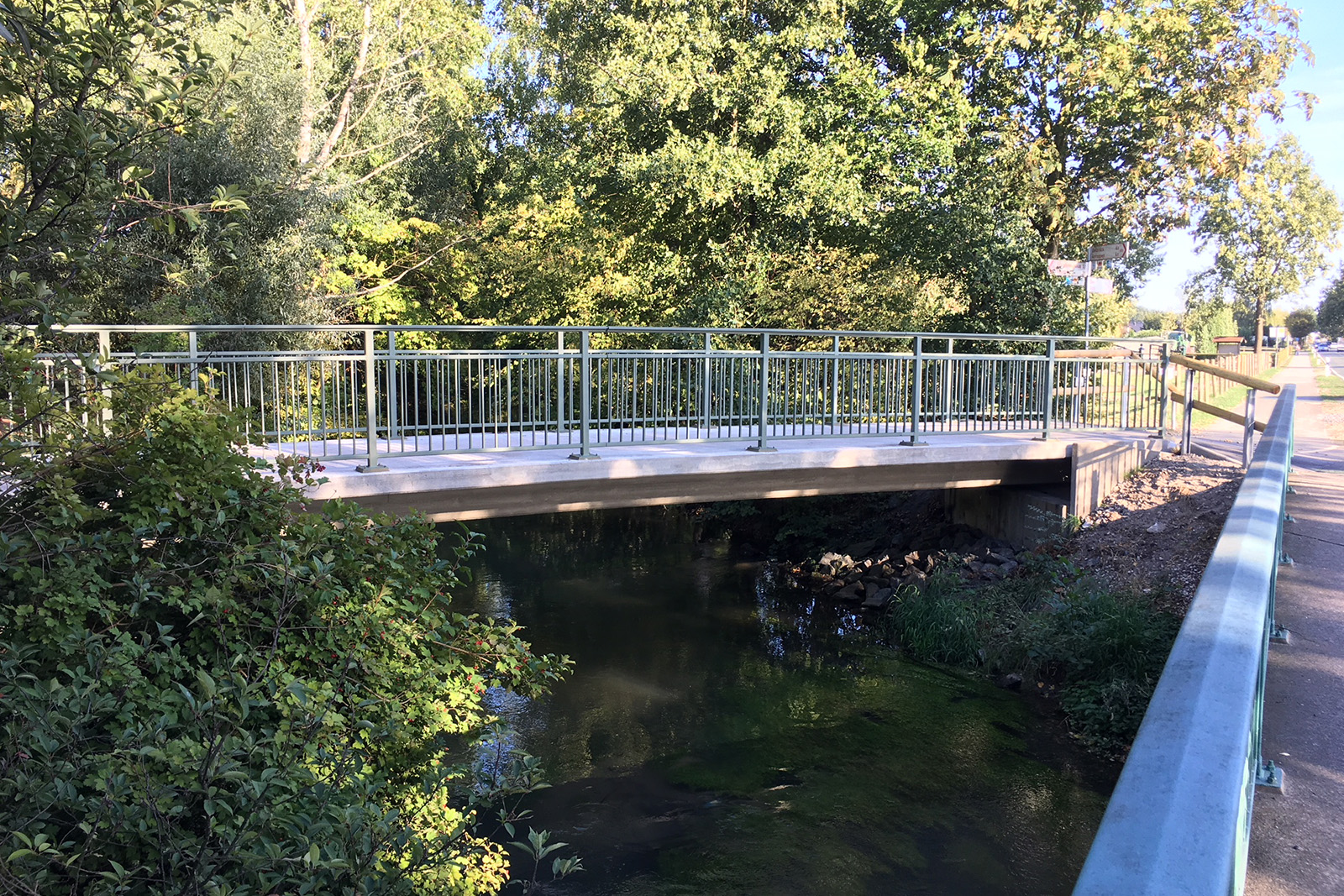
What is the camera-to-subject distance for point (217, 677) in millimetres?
3850

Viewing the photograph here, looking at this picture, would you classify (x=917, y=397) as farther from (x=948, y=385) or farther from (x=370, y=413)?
(x=370, y=413)

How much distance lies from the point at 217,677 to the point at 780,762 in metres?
6.09

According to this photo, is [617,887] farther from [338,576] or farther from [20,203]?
[20,203]

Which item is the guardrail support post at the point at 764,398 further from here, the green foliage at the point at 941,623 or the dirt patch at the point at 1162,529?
the dirt patch at the point at 1162,529

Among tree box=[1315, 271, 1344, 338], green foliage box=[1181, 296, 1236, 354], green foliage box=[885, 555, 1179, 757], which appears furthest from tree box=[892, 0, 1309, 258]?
tree box=[1315, 271, 1344, 338]

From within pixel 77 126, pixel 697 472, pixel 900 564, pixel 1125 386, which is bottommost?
pixel 900 564

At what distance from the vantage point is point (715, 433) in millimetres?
12367

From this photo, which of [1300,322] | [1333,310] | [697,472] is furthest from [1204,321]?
[697,472]

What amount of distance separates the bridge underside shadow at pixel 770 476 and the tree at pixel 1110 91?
279 inches

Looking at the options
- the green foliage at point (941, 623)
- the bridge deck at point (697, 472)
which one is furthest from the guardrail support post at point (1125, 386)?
the green foliage at point (941, 623)

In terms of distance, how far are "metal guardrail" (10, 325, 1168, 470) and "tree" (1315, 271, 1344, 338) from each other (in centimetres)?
8185

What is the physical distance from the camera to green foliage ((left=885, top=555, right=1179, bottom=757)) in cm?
921

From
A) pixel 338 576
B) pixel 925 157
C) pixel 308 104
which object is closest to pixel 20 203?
pixel 338 576

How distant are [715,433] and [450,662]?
7.54 m
